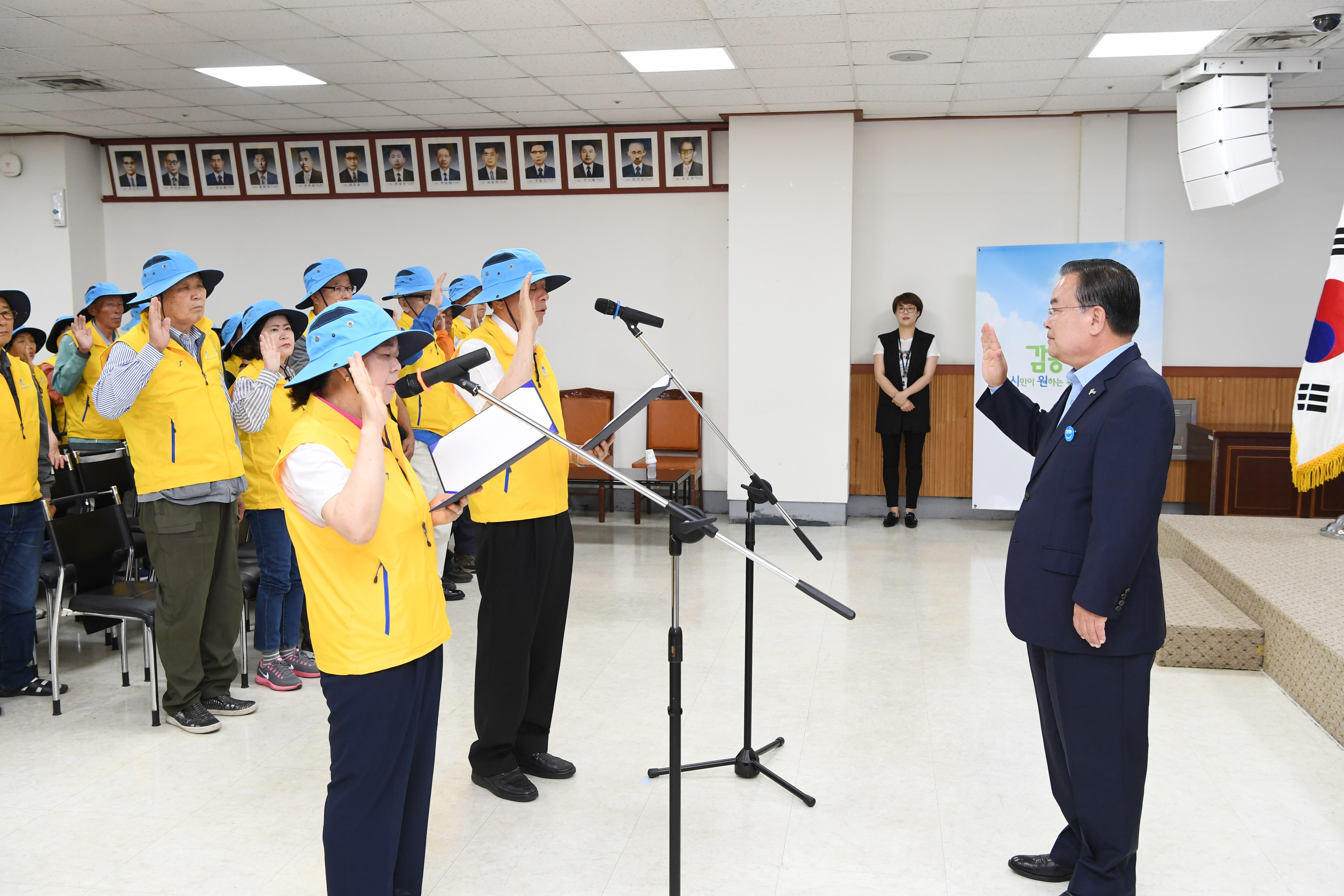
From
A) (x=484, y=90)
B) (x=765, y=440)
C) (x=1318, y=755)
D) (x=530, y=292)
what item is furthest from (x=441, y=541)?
(x=1318, y=755)

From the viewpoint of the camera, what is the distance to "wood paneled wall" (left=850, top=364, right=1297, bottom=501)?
7695 millimetres

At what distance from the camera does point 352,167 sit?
8.73 meters

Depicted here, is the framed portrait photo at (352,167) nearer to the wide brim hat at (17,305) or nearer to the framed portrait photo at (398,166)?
the framed portrait photo at (398,166)

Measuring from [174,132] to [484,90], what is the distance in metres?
3.43

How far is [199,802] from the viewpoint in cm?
330

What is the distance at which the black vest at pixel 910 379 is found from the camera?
25.8 feet

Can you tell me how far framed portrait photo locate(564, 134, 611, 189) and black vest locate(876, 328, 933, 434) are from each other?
108 inches

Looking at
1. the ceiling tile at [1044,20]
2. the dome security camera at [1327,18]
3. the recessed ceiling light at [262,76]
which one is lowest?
the dome security camera at [1327,18]

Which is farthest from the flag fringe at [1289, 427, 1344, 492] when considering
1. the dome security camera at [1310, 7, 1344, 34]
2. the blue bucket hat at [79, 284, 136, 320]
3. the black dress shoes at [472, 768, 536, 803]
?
the blue bucket hat at [79, 284, 136, 320]

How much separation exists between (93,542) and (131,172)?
238 inches

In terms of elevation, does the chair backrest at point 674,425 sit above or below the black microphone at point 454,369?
below

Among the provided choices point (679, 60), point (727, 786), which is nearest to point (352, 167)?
point (679, 60)

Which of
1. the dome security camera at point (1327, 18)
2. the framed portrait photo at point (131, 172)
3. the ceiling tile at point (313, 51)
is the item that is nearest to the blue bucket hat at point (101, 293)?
the ceiling tile at point (313, 51)

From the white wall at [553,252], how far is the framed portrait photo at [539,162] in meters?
0.13
